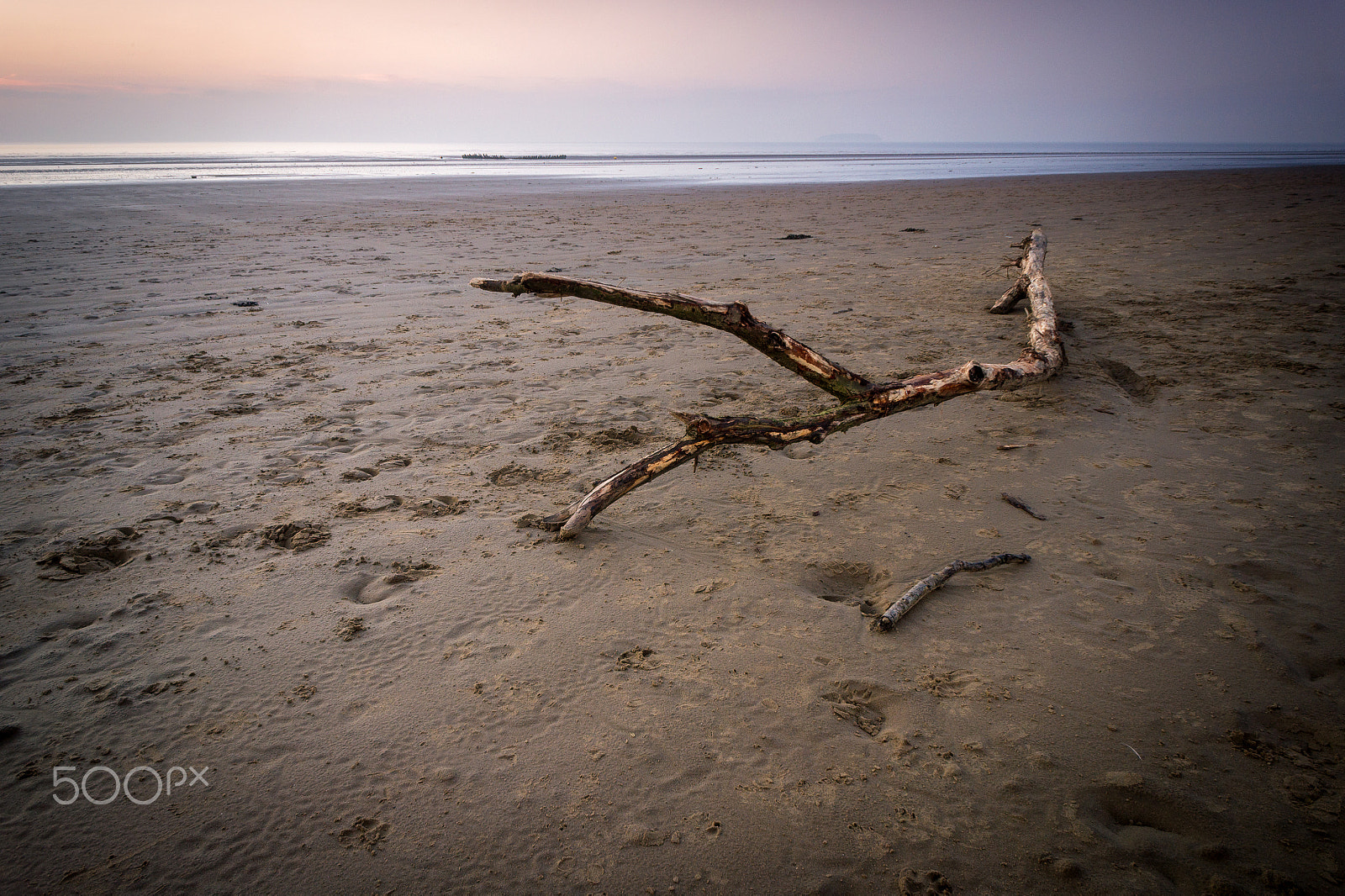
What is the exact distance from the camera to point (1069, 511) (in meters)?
3.06

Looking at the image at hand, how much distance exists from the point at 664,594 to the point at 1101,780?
4.92 ft

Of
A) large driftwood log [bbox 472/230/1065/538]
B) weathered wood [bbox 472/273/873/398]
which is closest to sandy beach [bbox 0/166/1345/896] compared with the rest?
large driftwood log [bbox 472/230/1065/538]

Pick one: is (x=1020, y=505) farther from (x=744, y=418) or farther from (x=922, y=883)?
(x=922, y=883)

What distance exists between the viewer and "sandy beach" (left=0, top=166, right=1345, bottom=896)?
164cm

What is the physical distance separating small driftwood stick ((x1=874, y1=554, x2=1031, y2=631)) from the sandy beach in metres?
0.06

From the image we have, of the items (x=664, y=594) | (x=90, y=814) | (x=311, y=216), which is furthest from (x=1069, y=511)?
(x=311, y=216)

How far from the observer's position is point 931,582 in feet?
8.25

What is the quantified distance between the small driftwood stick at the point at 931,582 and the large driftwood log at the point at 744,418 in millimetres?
721

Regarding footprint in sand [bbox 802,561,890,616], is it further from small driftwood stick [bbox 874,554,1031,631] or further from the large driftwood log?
the large driftwood log

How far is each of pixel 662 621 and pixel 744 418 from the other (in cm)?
95

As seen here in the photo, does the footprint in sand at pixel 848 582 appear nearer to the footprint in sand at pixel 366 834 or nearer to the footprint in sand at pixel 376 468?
the footprint in sand at pixel 366 834

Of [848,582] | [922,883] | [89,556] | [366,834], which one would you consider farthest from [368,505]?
[922,883]

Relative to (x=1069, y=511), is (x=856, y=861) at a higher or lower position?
lower

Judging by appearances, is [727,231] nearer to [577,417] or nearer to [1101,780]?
[577,417]
